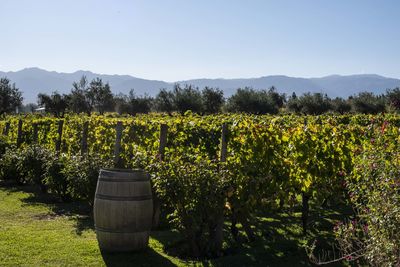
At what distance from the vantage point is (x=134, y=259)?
19.7ft

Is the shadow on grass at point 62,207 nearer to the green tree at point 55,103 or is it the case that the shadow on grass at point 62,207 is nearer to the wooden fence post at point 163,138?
the wooden fence post at point 163,138

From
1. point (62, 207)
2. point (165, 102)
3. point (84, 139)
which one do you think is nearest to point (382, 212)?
point (62, 207)

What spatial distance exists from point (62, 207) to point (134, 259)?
4744 millimetres

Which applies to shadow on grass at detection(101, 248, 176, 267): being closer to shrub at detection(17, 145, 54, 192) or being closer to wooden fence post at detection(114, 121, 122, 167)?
wooden fence post at detection(114, 121, 122, 167)

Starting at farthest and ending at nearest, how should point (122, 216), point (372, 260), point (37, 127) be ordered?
point (37, 127) → point (122, 216) → point (372, 260)

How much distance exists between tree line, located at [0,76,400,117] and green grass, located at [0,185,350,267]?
3830 cm

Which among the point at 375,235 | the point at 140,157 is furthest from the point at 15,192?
the point at 375,235

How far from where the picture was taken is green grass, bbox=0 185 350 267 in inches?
Answer: 235

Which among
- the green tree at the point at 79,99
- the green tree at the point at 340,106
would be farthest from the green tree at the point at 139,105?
the green tree at the point at 340,106

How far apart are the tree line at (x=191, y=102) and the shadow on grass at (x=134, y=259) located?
134 ft

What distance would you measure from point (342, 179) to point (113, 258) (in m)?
3.65

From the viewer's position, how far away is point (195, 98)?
160 feet

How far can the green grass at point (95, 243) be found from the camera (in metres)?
5.98

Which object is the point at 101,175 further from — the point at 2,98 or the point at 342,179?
the point at 2,98
